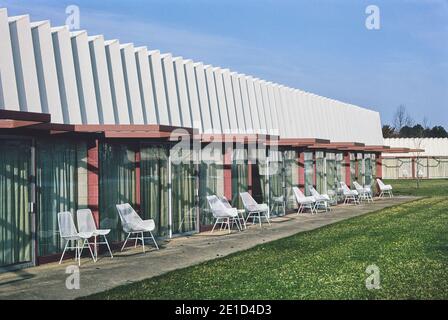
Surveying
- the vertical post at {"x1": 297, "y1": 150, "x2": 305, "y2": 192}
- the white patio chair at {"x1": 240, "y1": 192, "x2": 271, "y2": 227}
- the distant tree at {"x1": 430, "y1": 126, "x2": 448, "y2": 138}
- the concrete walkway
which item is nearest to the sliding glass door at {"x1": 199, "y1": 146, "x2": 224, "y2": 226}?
the white patio chair at {"x1": 240, "y1": 192, "x2": 271, "y2": 227}

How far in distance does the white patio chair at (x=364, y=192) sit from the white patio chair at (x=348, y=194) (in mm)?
334

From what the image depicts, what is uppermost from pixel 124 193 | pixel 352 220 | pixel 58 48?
pixel 58 48

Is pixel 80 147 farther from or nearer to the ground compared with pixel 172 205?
farther from the ground

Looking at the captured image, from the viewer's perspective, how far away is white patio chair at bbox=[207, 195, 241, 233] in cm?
1517

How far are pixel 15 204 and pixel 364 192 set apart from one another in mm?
19039

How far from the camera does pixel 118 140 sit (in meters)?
12.5

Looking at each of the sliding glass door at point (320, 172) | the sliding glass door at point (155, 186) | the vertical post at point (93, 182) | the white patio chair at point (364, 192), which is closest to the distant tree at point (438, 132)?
the white patio chair at point (364, 192)

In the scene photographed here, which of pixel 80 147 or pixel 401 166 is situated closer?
pixel 80 147

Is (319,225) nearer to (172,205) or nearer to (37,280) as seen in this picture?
(172,205)

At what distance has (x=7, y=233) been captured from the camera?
9.91 metres

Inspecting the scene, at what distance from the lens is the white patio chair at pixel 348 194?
2444 centimetres

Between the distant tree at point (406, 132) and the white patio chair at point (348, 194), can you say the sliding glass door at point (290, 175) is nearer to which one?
the white patio chair at point (348, 194)

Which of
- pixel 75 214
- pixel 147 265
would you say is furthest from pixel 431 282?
pixel 75 214

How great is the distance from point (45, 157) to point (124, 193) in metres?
2.31
